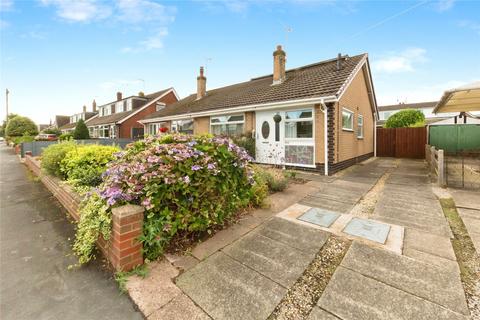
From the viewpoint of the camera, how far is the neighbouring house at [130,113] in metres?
22.9

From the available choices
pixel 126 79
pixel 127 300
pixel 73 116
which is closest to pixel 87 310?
pixel 127 300

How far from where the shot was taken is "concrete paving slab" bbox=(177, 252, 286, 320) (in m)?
1.69

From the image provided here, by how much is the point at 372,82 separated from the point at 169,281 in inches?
555

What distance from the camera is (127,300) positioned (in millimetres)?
1850

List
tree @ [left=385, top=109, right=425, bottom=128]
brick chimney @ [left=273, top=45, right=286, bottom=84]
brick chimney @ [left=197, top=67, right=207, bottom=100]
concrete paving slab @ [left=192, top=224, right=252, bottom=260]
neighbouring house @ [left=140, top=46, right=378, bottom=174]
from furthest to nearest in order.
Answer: tree @ [left=385, top=109, right=425, bottom=128], brick chimney @ [left=197, top=67, right=207, bottom=100], brick chimney @ [left=273, top=45, right=286, bottom=84], neighbouring house @ [left=140, top=46, right=378, bottom=174], concrete paving slab @ [left=192, top=224, right=252, bottom=260]

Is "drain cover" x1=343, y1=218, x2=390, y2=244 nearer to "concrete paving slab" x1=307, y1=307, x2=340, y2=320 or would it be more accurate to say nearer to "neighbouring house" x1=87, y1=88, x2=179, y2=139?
"concrete paving slab" x1=307, y1=307, x2=340, y2=320

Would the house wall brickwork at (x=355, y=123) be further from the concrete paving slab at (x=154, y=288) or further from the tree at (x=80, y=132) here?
the tree at (x=80, y=132)

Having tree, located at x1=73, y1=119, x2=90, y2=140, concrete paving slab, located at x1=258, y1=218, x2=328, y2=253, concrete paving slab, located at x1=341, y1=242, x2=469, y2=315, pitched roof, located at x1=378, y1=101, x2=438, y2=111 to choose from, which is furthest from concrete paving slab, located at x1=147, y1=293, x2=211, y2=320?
pitched roof, located at x1=378, y1=101, x2=438, y2=111

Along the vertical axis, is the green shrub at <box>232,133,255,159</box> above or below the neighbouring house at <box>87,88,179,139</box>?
below

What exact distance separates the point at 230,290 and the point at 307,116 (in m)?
7.19

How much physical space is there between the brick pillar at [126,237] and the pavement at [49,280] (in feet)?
0.69

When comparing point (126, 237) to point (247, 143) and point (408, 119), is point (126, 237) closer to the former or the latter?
point (247, 143)

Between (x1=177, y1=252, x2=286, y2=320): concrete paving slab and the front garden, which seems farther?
the front garden

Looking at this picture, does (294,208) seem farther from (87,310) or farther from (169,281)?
(87,310)
